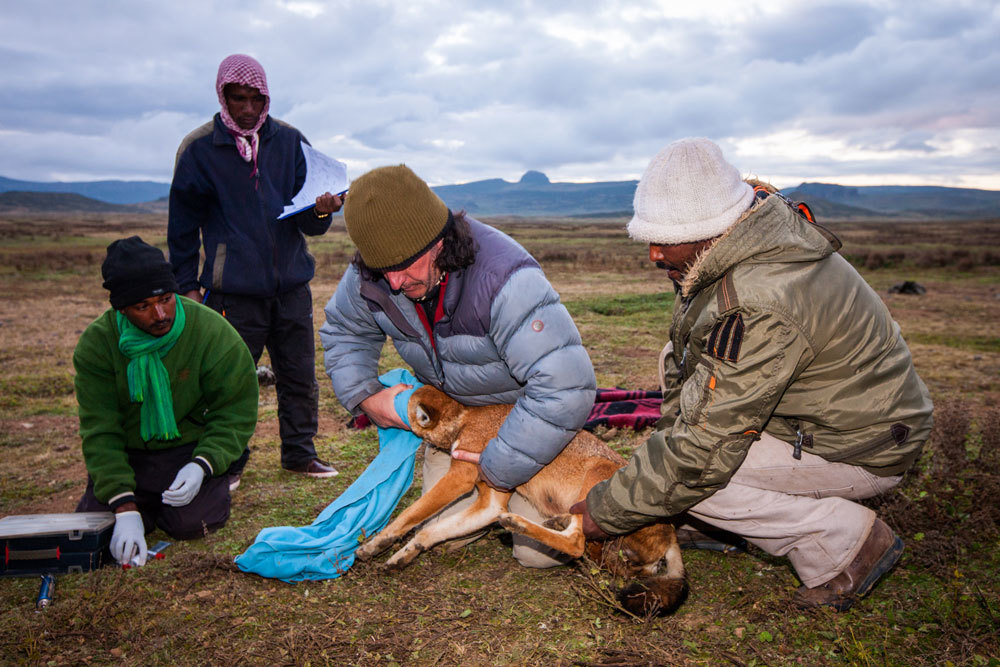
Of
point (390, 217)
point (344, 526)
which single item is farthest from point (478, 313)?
point (344, 526)

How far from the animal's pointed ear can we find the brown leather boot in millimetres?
2357

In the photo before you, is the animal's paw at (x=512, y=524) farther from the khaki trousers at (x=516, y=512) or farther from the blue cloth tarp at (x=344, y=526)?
the blue cloth tarp at (x=344, y=526)

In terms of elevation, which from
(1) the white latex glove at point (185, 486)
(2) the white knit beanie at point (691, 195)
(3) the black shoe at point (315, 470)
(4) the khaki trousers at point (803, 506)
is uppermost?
(2) the white knit beanie at point (691, 195)

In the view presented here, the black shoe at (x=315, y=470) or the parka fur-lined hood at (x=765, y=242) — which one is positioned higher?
the parka fur-lined hood at (x=765, y=242)

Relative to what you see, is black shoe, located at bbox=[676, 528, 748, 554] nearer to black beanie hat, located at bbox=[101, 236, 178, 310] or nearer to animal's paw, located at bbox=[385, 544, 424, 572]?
animal's paw, located at bbox=[385, 544, 424, 572]

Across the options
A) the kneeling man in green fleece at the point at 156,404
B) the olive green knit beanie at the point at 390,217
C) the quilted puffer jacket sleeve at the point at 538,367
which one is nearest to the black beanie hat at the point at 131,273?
the kneeling man in green fleece at the point at 156,404

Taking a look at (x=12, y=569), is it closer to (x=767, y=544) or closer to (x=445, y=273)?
(x=445, y=273)

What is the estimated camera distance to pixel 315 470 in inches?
213

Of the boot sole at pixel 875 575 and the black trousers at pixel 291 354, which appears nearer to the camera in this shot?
the boot sole at pixel 875 575

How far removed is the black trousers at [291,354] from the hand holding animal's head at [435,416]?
5.74 ft

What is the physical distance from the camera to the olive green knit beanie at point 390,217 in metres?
3.01

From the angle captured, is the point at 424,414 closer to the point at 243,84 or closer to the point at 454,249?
the point at 454,249

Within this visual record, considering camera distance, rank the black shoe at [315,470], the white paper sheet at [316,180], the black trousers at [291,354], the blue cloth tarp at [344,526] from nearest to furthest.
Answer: the blue cloth tarp at [344,526], the white paper sheet at [316,180], the black trousers at [291,354], the black shoe at [315,470]

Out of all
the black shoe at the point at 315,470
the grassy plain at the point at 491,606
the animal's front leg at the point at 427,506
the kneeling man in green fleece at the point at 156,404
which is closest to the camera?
the grassy plain at the point at 491,606
